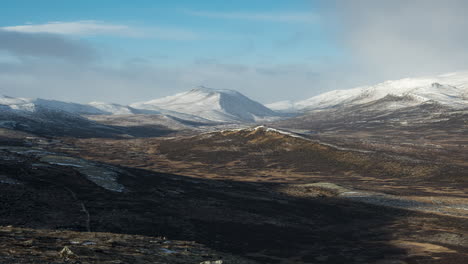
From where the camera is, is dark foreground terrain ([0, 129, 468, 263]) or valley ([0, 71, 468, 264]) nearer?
dark foreground terrain ([0, 129, 468, 263])

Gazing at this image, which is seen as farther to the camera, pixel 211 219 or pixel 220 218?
pixel 220 218

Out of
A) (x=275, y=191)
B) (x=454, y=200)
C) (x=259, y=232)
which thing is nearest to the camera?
(x=259, y=232)

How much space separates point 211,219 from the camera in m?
50.8

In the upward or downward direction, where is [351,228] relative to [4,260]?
downward

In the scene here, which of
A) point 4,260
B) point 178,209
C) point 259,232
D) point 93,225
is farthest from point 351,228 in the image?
point 4,260

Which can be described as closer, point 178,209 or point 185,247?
point 185,247

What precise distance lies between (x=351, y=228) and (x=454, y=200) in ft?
100

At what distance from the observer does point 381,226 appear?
53.0m

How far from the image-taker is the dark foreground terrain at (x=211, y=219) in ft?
103

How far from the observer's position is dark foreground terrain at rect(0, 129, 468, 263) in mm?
31516

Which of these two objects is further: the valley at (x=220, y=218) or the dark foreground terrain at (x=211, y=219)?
the valley at (x=220, y=218)

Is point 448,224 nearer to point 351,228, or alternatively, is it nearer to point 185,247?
point 351,228

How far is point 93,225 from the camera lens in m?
42.0

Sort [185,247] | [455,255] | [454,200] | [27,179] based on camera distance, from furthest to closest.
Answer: [454,200] → [27,179] → [455,255] → [185,247]
